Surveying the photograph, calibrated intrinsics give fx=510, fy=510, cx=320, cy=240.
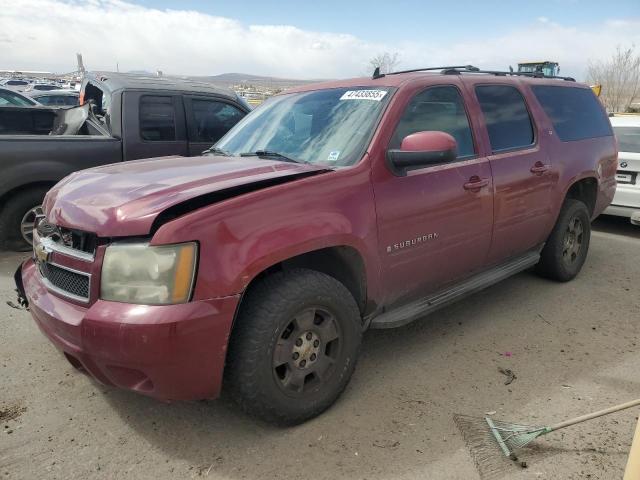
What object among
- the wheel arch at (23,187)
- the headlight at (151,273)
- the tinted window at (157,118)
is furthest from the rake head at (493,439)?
the wheel arch at (23,187)

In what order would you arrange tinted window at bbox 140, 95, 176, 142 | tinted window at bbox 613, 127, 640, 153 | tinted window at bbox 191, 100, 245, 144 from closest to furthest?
tinted window at bbox 140, 95, 176, 142, tinted window at bbox 191, 100, 245, 144, tinted window at bbox 613, 127, 640, 153

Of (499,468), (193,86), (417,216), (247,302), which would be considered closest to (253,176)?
(247,302)

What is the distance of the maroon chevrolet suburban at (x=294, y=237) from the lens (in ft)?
7.32

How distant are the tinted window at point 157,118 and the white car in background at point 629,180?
5574mm

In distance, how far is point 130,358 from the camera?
220cm

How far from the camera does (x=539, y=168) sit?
13.4ft

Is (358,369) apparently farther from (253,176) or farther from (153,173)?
(153,173)

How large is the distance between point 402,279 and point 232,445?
136 cm

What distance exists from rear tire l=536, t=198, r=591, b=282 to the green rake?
240cm

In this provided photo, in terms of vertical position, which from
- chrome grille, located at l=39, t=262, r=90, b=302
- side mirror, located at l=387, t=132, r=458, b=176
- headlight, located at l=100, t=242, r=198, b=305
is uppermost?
side mirror, located at l=387, t=132, r=458, b=176

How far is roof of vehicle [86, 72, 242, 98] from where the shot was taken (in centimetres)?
591

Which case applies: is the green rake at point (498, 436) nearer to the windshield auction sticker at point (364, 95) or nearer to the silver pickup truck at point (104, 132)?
the windshield auction sticker at point (364, 95)

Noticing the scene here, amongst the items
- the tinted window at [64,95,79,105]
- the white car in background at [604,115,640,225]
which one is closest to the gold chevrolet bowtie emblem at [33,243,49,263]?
the white car in background at [604,115,640,225]

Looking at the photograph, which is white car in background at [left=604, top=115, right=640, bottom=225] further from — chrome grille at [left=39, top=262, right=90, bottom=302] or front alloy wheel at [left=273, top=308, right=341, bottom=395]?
chrome grille at [left=39, top=262, right=90, bottom=302]
